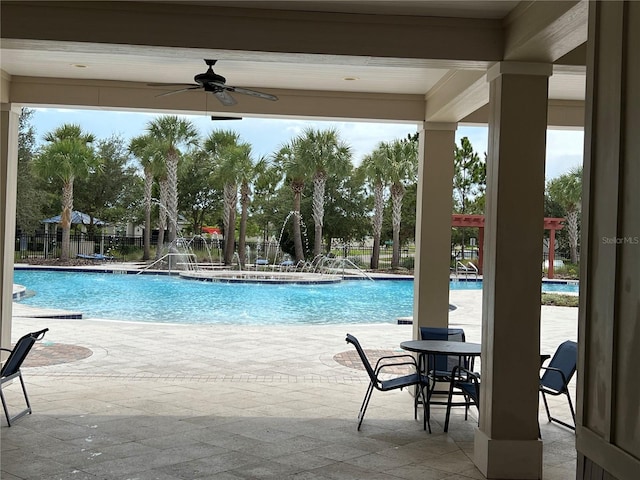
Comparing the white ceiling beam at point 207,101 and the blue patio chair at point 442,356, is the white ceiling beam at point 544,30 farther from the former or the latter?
the blue patio chair at point 442,356

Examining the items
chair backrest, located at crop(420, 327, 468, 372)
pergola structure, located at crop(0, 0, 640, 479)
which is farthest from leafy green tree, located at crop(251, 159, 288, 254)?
chair backrest, located at crop(420, 327, 468, 372)

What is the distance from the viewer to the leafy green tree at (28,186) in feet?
89.5

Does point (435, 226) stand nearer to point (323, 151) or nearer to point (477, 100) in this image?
point (477, 100)

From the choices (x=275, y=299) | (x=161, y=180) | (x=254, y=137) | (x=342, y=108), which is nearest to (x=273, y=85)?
(x=342, y=108)

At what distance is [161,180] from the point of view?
96.1ft

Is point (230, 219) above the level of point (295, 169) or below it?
below

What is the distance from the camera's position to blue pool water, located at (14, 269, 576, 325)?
52.4 ft

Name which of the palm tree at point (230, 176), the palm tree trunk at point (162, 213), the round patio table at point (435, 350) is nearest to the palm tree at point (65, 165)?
the palm tree trunk at point (162, 213)

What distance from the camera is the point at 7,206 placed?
24.0ft

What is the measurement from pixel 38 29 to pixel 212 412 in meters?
3.69

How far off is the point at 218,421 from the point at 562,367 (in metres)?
3.31

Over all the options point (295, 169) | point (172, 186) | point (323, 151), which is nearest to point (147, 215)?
point (172, 186)

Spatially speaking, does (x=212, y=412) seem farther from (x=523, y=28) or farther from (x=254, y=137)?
(x=254, y=137)

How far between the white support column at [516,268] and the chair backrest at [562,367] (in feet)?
4.88
